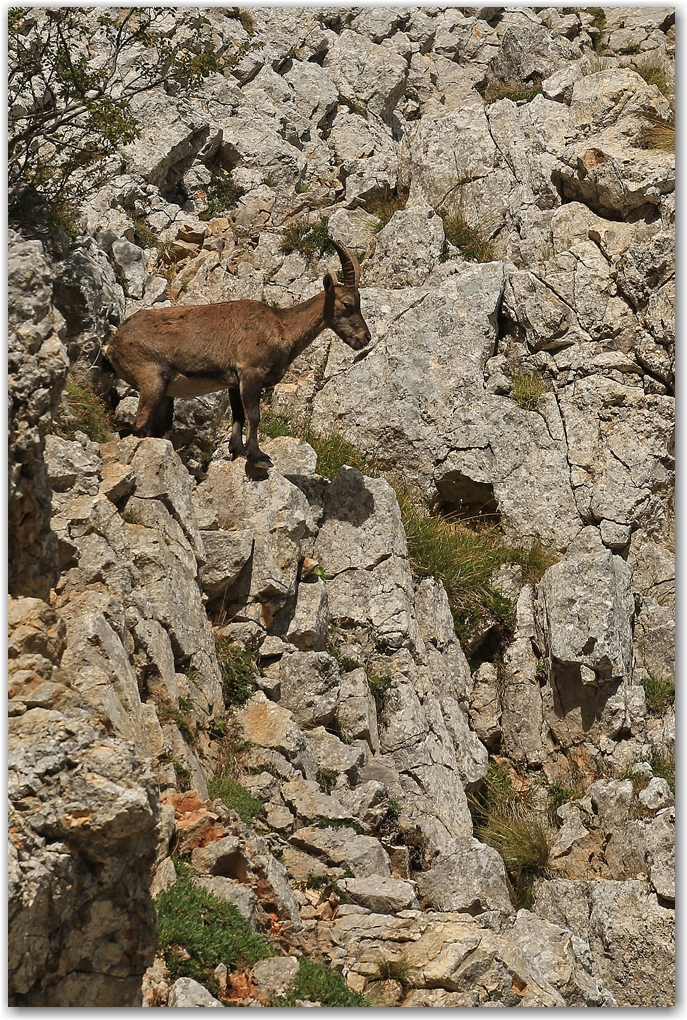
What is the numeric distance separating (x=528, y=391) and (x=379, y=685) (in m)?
5.63

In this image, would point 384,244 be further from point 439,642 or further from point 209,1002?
point 209,1002

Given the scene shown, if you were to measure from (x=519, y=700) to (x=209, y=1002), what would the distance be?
811cm

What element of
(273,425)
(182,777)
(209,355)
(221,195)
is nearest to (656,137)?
(221,195)

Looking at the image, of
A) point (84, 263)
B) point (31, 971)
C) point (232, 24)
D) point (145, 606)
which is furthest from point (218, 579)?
point (232, 24)

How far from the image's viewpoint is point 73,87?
1492 centimetres

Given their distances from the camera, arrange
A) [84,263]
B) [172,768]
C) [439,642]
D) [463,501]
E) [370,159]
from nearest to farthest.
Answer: [172,768] < [84,263] < [439,642] < [463,501] < [370,159]

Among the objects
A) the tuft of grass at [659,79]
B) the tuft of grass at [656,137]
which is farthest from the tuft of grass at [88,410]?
the tuft of grass at [659,79]

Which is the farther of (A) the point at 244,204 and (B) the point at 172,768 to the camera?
(A) the point at 244,204

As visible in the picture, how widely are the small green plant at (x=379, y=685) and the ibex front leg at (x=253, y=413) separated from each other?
265 cm

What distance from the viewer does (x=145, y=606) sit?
974cm

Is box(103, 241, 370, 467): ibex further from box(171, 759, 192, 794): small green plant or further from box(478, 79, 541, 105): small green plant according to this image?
box(478, 79, 541, 105): small green plant

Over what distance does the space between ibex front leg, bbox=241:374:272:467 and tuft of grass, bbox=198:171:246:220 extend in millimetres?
6683

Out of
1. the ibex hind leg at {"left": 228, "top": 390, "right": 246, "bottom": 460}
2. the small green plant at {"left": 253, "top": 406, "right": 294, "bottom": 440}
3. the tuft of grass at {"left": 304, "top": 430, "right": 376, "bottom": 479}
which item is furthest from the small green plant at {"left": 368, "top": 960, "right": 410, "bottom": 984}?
the small green plant at {"left": 253, "top": 406, "right": 294, "bottom": 440}

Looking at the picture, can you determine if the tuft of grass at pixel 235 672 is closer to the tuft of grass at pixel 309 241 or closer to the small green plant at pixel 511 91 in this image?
the tuft of grass at pixel 309 241
